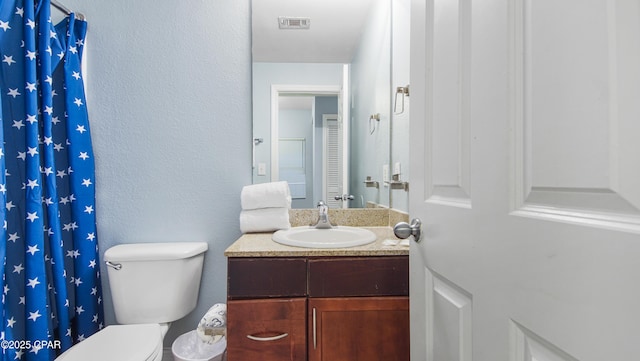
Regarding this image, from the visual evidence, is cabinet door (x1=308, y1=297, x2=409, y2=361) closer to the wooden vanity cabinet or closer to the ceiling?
the wooden vanity cabinet

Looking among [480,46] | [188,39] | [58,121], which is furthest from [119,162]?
[480,46]

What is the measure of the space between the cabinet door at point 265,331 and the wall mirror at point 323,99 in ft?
2.17

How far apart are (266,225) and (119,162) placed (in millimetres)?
847

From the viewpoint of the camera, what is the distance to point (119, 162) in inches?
63.8

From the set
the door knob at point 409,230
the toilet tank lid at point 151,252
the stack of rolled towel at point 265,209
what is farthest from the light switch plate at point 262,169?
the door knob at point 409,230

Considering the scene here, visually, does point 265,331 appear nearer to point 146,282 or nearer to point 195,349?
point 195,349

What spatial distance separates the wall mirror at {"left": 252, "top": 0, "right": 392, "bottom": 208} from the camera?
167cm

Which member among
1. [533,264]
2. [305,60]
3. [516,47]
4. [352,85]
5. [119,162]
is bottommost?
[533,264]

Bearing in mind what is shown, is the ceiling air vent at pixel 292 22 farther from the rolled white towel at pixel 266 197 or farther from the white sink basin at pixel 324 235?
the white sink basin at pixel 324 235

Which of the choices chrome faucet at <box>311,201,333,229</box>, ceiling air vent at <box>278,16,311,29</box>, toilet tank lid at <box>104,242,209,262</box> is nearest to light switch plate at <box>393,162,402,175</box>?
chrome faucet at <box>311,201,333,229</box>

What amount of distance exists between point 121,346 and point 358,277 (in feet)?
2.95

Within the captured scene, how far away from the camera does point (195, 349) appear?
145cm

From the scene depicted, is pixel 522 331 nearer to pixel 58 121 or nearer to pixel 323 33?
pixel 323 33

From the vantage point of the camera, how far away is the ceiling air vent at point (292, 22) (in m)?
1.67
